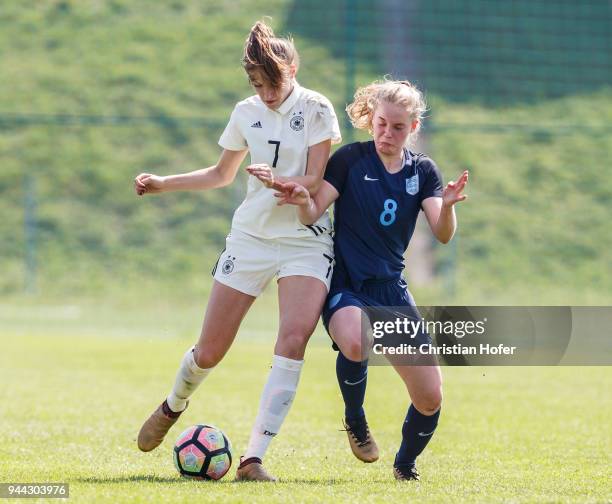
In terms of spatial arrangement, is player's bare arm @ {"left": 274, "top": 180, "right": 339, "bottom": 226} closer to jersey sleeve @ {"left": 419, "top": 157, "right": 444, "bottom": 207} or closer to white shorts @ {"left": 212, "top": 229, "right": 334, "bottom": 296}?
white shorts @ {"left": 212, "top": 229, "right": 334, "bottom": 296}

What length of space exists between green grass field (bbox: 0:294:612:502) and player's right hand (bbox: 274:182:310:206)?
1.33 metres

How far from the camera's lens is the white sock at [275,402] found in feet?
17.7

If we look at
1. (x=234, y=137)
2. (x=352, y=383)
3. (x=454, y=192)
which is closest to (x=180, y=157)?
(x=234, y=137)

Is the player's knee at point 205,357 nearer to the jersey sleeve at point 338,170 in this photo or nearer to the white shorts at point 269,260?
the white shorts at point 269,260

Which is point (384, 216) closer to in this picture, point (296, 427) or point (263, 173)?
point (263, 173)

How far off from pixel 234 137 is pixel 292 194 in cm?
68

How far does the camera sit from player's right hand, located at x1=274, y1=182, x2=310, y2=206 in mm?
5348

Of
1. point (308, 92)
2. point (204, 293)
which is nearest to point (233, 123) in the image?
point (308, 92)

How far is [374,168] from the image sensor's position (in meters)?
5.77

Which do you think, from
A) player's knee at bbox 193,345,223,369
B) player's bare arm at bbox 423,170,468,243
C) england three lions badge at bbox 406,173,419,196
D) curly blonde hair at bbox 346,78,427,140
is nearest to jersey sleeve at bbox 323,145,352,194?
curly blonde hair at bbox 346,78,427,140

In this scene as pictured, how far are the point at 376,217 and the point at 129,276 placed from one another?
1293 cm

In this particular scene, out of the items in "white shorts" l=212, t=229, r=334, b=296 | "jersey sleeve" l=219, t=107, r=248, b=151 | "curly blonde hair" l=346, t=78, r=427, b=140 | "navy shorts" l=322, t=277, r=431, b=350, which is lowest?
"navy shorts" l=322, t=277, r=431, b=350

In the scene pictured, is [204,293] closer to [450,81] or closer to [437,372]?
[450,81]


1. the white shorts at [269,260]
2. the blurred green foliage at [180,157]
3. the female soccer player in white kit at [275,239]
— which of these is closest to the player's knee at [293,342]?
the female soccer player in white kit at [275,239]
